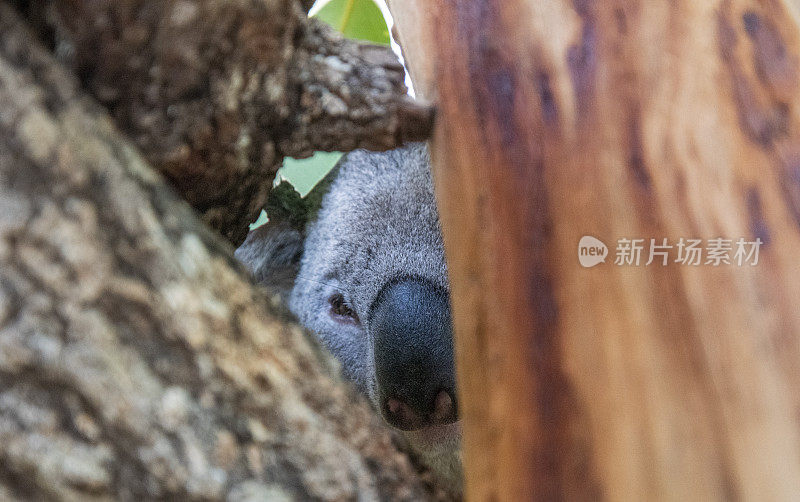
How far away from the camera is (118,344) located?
55cm

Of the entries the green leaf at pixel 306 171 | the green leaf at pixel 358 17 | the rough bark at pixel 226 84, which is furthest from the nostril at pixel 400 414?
the green leaf at pixel 358 17

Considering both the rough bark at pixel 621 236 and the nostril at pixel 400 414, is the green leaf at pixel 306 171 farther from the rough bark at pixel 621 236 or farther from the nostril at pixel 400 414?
the rough bark at pixel 621 236

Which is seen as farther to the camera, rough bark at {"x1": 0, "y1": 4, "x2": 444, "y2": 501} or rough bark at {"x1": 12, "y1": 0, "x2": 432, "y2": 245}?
rough bark at {"x1": 12, "y1": 0, "x2": 432, "y2": 245}

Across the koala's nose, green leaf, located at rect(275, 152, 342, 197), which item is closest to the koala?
the koala's nose

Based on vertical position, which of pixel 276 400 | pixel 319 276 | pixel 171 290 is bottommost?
pixel 319 276

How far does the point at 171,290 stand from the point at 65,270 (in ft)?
0.27

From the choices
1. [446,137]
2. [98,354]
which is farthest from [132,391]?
[446,137]

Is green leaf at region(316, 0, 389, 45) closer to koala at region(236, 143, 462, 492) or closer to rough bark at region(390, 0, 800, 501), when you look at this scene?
koala at region(236, 143, 462, 492)

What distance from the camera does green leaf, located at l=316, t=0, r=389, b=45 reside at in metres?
2.22

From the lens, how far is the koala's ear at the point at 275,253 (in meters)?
1.96

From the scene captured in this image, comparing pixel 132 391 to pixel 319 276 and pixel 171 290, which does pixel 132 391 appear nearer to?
pixel 171 290

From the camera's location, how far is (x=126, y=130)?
678mm

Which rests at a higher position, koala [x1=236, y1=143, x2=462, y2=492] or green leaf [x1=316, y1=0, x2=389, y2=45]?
green leaf [x1=316, y1=0, x2=389, y2=45]

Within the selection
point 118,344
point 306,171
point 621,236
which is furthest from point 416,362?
point 306,171
